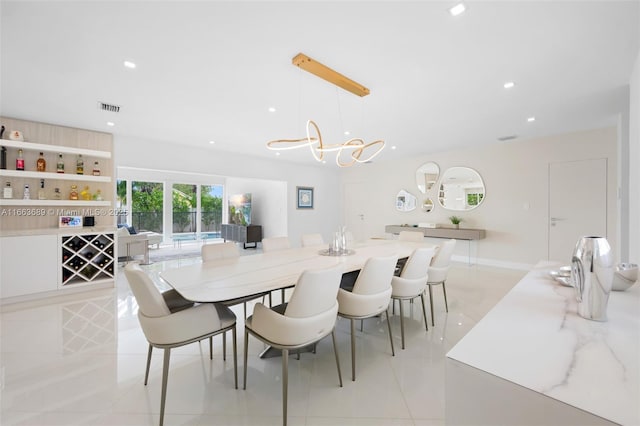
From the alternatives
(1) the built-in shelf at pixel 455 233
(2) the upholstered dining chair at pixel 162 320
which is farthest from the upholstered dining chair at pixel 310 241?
(1) the built-in shelf at pixel 455 233

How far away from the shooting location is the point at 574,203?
4.66m

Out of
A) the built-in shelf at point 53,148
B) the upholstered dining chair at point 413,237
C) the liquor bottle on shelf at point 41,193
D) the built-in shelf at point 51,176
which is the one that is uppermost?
the built-in shelf at point 53,148

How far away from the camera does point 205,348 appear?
2.38 meters

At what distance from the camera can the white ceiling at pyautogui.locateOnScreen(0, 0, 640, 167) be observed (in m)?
1.82

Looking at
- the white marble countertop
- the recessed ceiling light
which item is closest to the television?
the recessed ceiling light

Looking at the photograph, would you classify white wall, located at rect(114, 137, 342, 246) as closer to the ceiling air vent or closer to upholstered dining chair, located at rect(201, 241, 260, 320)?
the ceiling air vent

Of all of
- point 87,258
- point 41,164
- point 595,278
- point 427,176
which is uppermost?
point 427,176

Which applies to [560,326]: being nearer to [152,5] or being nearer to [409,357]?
[409,357]

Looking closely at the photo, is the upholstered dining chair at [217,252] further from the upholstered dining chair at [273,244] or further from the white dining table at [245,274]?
the upholstered dining chair at [273,244]

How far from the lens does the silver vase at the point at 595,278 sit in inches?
37.0

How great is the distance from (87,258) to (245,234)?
13.6 ft

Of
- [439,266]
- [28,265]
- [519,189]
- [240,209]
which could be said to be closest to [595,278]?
[439,266]

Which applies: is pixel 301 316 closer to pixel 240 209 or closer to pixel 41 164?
pixel 41 164

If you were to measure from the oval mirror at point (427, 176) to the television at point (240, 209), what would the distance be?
5544mm
